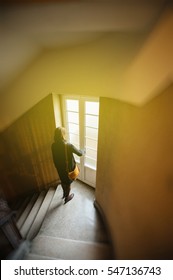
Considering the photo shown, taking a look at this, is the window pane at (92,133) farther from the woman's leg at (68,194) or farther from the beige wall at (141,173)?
the woman's leg at (68,194)

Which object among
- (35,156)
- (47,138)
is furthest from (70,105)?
(35,156)

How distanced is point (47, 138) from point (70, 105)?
2.77ft

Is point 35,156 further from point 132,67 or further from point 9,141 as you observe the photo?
point 132,67

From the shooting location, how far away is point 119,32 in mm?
934

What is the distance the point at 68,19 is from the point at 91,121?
1.93m

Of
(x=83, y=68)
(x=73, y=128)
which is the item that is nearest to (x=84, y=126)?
(x=73, y=128)

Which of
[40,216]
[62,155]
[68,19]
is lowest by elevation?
[40,216]

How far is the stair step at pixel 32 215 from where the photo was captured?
271 centimetres

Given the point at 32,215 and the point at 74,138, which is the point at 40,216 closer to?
the point at 32,215

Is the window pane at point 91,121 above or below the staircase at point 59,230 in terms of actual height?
above

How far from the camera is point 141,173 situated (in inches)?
49.8

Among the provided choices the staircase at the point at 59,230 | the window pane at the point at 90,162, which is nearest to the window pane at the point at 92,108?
the window pane at the point at 90,162

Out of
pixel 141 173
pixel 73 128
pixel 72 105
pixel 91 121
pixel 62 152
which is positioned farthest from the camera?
pixel 73 128

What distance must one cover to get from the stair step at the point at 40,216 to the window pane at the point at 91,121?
188cm
